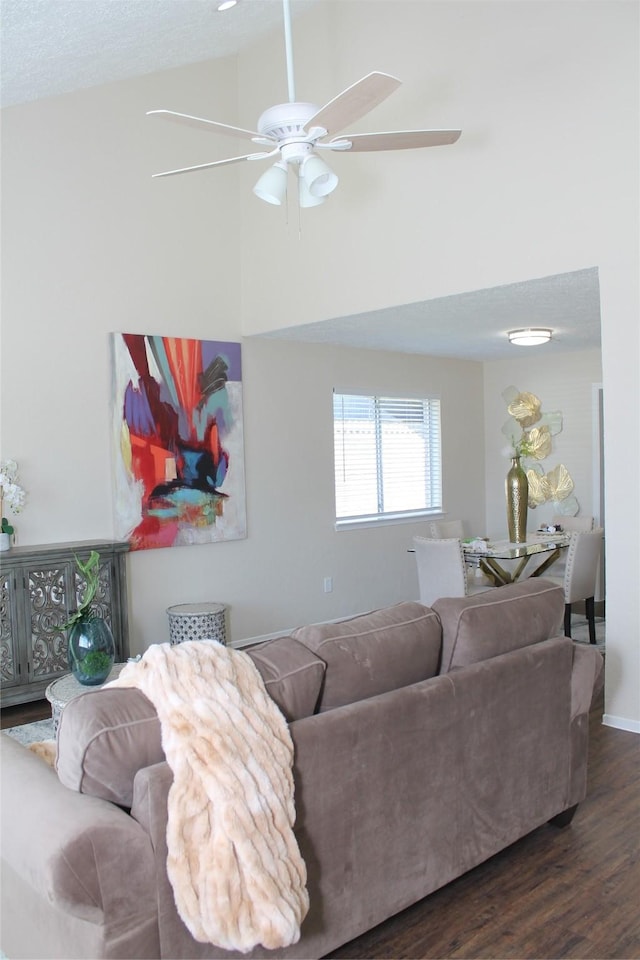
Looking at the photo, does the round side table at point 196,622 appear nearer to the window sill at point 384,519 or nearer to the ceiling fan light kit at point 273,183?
the window sill at point 384,519

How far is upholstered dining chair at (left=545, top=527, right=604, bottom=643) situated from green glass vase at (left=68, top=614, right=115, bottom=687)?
3.31 m

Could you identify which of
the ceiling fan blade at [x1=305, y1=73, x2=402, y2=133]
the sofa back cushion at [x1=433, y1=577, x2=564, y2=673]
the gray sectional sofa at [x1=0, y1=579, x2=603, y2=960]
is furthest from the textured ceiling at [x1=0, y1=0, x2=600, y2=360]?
A: the gray sectional sofa at [x1=0, y1=579, x2=603, y2=960]

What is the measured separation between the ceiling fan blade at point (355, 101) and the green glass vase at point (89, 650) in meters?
2.38

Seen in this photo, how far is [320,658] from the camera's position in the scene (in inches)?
91.4

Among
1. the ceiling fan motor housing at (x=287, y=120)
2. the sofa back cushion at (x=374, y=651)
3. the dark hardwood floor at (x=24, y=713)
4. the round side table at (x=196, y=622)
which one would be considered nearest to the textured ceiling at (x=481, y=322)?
the ceiling fan motor housing at (x=287, y=120)

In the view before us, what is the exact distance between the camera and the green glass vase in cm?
364

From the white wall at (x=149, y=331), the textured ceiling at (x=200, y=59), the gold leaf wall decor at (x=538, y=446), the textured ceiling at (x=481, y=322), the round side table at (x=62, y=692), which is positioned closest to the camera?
the round side table at (x=62, y=692)

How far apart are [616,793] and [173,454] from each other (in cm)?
358

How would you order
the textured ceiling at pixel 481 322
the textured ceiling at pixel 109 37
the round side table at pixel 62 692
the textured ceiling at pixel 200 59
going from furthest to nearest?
the textured ceiling at pixel 481 322, the textured ceiling at pixel 200 59, the textured ceiling at pixel 109 37, the round side table at pixel 62 692

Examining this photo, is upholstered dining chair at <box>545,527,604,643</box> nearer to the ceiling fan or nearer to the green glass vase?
the ceiling fan

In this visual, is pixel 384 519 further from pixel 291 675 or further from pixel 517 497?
pixel 291 675

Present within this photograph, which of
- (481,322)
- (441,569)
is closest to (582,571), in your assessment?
(441,569)

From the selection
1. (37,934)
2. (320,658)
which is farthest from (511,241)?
(37,934)

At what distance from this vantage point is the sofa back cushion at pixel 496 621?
8.79ft
